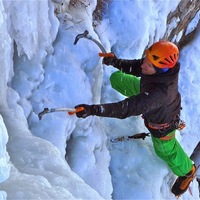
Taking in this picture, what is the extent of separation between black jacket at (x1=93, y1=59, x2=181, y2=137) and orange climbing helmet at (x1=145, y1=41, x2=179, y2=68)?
95 mm

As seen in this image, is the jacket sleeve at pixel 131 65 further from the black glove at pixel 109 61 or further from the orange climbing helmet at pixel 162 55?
the orange climbing helmet at pixel 162 55

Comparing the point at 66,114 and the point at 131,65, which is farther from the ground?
the point at 131,65

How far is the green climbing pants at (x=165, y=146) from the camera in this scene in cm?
496

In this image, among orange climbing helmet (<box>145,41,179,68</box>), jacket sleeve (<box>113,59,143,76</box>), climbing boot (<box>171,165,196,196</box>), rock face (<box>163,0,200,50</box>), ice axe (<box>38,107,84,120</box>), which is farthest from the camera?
rock face (<box>163,0,200,50</box>)

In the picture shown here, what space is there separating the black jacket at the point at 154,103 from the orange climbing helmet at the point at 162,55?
0.10 meters

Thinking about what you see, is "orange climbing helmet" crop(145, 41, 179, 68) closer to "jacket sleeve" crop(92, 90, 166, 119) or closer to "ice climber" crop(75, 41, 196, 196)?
"ice climber" crop(75, 41, 196, 196)

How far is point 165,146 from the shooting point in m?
4.92

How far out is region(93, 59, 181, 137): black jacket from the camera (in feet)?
13.0

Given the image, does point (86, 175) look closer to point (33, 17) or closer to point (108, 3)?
point (33, 17)

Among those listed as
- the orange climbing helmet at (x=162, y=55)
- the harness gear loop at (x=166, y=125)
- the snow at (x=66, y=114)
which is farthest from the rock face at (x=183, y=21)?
the orange climbing helmet at (x=162, y=55)

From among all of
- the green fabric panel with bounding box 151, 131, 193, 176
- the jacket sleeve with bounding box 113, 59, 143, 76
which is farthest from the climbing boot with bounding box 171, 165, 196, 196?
the jacket sleeve with bounding box 113, 59, 143, 76

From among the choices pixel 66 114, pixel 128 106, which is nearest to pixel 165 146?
pixel 128 106

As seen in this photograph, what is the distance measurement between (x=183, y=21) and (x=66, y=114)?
4.49 meters

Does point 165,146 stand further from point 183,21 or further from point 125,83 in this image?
point 183,21
